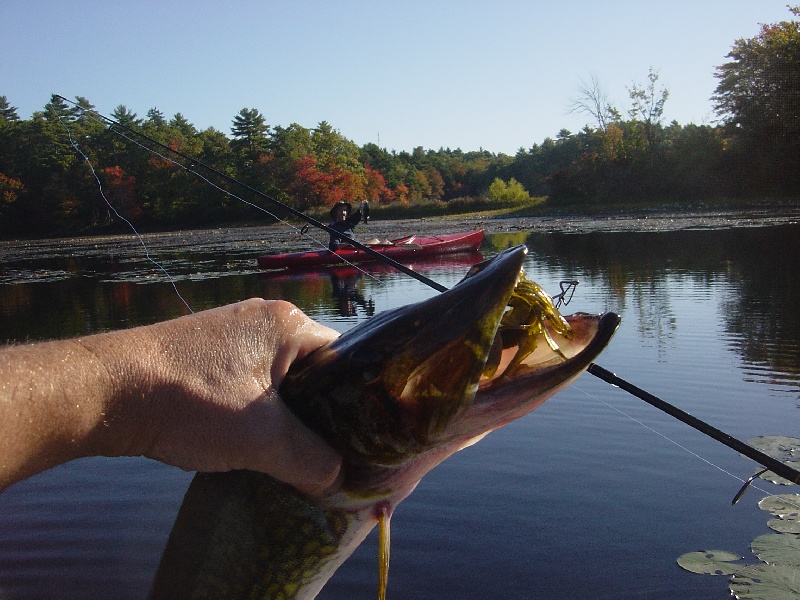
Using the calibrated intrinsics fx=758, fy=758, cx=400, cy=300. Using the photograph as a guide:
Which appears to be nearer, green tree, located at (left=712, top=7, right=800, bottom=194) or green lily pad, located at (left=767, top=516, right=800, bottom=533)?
green lily pad, located at (left=767, top=516, right=800, bottom=533)

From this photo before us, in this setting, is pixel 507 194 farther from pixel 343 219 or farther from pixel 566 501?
pixel 566 501

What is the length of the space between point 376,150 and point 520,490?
3721 inches

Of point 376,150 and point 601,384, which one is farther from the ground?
point 376,150

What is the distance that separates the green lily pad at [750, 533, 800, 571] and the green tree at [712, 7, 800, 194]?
48740mm

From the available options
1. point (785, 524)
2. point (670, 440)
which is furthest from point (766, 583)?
point (670, 440)

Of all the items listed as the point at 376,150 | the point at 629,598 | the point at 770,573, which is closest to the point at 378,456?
the point at 629,598

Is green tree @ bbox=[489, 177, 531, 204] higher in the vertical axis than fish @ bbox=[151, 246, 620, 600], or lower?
higher

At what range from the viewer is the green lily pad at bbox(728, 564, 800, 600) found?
11.3 feet

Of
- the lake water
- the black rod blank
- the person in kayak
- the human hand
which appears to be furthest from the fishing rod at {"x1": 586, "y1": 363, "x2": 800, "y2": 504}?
the person in kayak

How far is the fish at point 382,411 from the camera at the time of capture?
139cm

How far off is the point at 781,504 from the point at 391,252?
1827 centimetres

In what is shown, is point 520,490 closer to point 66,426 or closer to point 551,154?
point 66,426

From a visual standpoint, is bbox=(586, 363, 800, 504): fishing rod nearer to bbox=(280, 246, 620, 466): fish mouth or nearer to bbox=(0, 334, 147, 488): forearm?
bbox=(280, 246, 620, 466): fish mouth

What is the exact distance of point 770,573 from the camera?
11.9 feet
